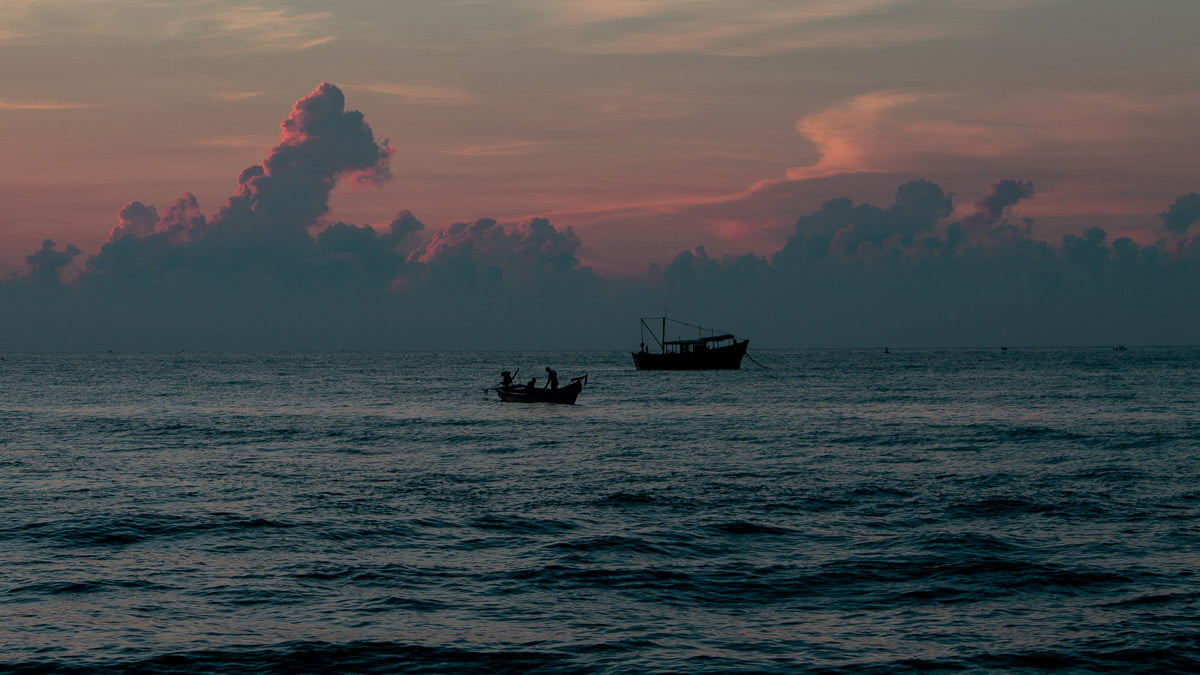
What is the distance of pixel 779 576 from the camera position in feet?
66.4

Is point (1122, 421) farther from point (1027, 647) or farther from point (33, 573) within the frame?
point (33, 573)

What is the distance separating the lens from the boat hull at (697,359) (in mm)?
146750

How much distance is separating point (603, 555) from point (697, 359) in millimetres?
125607

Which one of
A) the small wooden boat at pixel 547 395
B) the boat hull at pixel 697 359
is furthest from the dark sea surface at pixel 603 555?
the boat hull at pixel 697 359

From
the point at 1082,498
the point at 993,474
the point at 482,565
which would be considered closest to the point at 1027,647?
the point at 482,565

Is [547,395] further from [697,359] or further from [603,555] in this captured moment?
[697,359]

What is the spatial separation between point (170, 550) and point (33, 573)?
291cm

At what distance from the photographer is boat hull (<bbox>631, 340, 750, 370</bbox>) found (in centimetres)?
14675

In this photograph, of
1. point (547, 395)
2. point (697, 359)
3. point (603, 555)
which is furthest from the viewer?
point (697, 359)

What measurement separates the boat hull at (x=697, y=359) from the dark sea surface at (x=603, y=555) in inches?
3860

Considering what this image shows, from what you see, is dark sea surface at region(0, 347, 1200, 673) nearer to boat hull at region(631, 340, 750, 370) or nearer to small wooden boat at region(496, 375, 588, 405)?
small wooden boat at region(496, 375, 588, 405)

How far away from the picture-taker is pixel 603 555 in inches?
873

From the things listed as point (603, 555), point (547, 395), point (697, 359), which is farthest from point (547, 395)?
point (697, 359)

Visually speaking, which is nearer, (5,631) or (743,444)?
(5,631)
